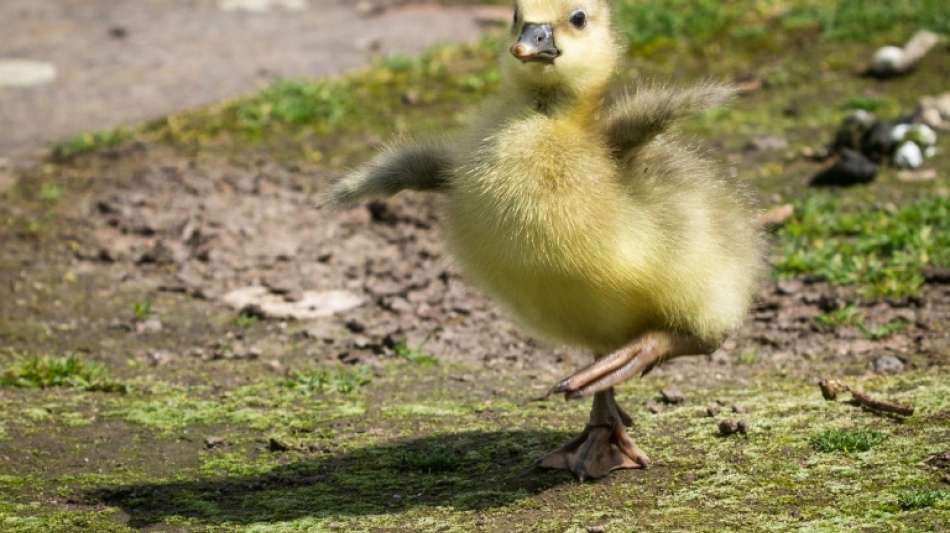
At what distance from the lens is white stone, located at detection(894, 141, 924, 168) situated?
8.73 metres

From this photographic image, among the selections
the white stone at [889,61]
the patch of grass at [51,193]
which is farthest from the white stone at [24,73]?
the white stone at [889,61]

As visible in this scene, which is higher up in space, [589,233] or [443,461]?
[589,233]

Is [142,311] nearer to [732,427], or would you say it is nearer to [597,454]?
[597,454]

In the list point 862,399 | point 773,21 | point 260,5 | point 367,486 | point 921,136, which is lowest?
point 367,486

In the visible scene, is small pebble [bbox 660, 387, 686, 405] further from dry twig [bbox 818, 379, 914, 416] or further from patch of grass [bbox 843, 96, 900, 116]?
patch of grass [bbox 843, 96, 900, 116]

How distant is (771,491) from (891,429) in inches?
28.0

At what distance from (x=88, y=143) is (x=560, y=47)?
6.03 m

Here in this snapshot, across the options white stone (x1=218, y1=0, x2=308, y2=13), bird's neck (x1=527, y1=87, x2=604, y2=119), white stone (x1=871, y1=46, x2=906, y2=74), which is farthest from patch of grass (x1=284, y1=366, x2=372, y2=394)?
white stone (x1=218, y1=0, x2=308, y2=13)

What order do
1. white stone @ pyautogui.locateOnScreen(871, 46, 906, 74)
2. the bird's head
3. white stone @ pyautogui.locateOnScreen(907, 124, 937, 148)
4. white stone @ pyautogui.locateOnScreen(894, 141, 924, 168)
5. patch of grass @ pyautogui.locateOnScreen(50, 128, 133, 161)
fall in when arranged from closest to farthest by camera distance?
the bird's head < white stone @ pyautogui.locateOnScreen(894, 141, 924, 168) < white stone @ pyautogui.locateOnScreen(907, 124, 937, 148) < patch of grass @ pyautogui.locateOnScreen(50, 128, 133, 161) < white stone @ pyautogui.locateOnScreen(871, 46, 906, 74)

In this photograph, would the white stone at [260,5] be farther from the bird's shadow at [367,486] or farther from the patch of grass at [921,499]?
the patch of grass at [921,499]

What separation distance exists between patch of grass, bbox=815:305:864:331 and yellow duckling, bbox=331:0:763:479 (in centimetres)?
192

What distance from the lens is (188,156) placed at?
31.8ft

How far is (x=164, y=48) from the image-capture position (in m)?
12.6

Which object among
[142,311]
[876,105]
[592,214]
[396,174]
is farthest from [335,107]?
[592,214]
